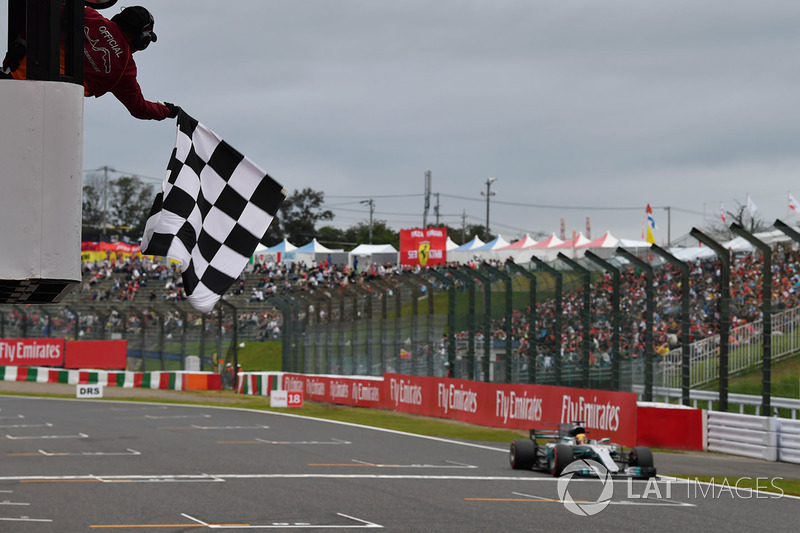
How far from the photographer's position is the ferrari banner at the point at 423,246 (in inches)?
2213

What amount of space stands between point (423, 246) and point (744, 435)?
128 feet

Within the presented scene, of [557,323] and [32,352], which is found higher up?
[557,323]

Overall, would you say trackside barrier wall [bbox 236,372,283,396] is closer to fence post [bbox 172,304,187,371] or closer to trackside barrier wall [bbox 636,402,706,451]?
fence post [bbox 172,304,187,371]

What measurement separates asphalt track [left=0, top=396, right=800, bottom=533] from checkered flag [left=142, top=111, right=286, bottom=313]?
222 inches

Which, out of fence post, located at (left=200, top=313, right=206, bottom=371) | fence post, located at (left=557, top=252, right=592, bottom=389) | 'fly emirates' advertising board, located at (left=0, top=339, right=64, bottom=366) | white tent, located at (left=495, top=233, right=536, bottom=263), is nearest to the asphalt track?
fence post, located at (left=557, top=252, right=592, bottom=389)

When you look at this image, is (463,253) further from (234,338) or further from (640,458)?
(640,458)

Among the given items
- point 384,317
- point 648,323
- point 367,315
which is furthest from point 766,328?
point 367,315

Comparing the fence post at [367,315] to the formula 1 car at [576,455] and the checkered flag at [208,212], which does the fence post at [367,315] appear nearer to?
the formula 1 car at [576,455]

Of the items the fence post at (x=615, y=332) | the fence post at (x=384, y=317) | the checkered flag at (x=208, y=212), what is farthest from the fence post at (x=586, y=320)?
the checkered flag at (x=208, y=212)

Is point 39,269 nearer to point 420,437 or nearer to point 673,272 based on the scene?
point 673,272

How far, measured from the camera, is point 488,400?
24.7 meters

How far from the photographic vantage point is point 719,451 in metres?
18.7

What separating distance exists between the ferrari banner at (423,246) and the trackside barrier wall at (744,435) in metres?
37.6

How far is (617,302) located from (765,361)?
3781 millimetres
